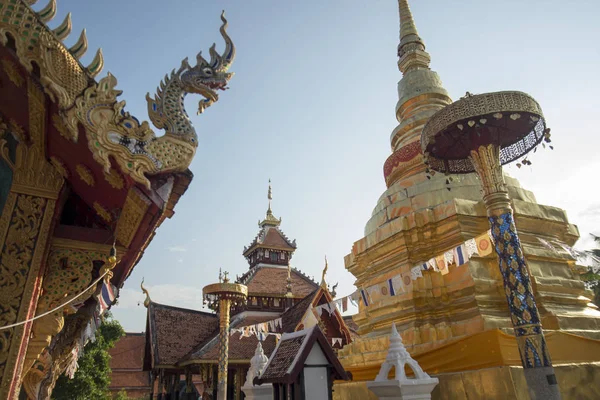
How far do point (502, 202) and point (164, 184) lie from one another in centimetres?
442

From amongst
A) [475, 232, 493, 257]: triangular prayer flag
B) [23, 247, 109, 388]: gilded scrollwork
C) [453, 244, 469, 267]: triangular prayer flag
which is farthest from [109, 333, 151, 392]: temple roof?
[23, 247, 109, 388]: gilded scrollwork

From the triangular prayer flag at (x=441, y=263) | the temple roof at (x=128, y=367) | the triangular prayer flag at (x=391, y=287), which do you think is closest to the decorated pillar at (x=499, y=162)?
the triangular prayer flag at (x=441, y=263)

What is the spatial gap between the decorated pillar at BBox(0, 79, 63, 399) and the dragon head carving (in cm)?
77

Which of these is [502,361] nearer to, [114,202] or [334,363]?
[334,363]

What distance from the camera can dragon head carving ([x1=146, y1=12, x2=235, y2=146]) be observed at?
2.72 metres

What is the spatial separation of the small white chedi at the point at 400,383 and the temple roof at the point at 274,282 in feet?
50.1

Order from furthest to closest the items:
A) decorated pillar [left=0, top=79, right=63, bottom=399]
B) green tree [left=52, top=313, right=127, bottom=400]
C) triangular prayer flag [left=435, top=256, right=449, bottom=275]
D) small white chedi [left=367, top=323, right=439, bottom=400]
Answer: green tree [left=52, top=313, right=127, bottom=400]
triangular prayer flag [left=435, top=256, right=449, bottom=275]
small white chedi [left=367, top=323, right=439, bottom=400]
decorated pillar [left=0, top=79, right=63, bottom=399]

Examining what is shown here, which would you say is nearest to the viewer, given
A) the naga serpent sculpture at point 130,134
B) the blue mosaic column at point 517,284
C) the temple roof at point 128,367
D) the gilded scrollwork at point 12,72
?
the naga serpent sculpture at point 130,134

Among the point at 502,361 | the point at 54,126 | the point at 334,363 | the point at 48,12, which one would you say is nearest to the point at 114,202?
the point at 54,126

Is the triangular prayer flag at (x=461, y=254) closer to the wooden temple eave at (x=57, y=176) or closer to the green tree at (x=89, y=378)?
Result: the wooden temple eave at (x=57, y=176)

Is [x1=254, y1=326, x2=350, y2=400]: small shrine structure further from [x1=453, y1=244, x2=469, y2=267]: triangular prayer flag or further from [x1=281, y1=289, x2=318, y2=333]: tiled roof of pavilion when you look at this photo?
[x1=281, y1=289, x2=318, y2=333]: tiled roof of pavilion

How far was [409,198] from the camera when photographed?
8734mm

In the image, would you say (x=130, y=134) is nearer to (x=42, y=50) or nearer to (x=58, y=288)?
(x=42, y=50)

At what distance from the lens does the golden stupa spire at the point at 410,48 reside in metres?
11.9
